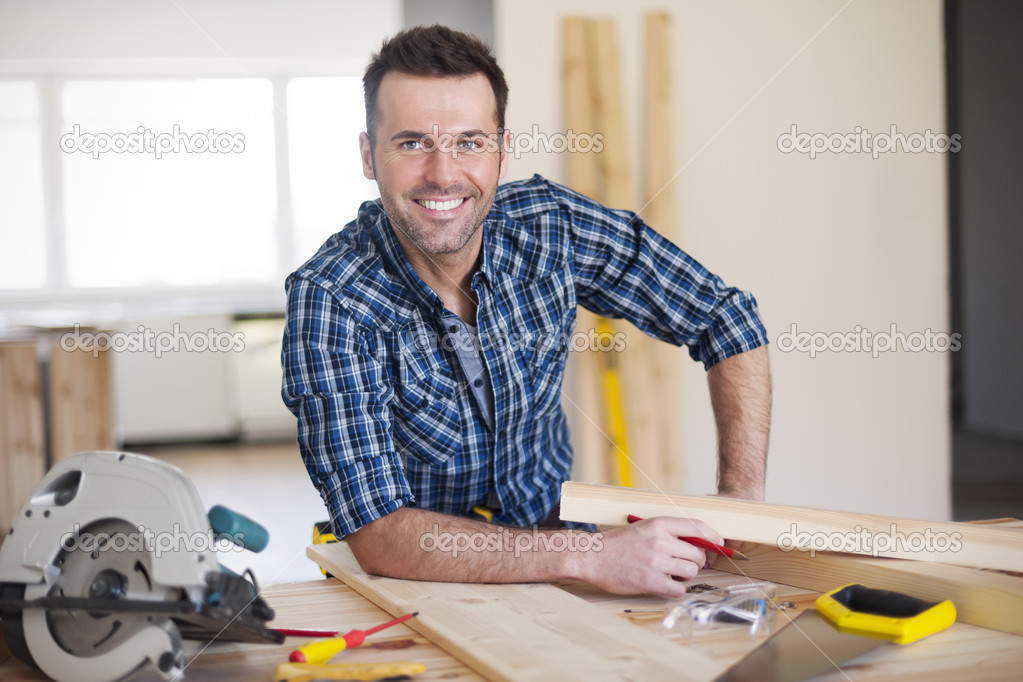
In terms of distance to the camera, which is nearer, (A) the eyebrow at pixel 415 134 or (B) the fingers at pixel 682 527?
(B) the fingers at pixel 682 527

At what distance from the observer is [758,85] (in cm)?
341

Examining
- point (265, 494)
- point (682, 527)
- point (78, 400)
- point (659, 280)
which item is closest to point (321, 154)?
point (265, 494)

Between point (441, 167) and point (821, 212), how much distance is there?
227 cm

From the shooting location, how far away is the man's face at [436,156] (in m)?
1.64

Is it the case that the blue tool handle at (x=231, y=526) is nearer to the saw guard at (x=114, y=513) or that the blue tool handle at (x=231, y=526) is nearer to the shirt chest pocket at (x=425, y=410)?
the saw guard at (x=114, y=513)

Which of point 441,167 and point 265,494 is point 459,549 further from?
point 265,494

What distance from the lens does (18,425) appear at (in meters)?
4.02

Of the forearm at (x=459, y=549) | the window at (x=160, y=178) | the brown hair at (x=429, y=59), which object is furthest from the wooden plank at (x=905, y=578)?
the window at (x=160, y=178)

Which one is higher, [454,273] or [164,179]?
[164,179]

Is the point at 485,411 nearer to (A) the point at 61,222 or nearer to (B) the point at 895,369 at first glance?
(B) the point at 895,369

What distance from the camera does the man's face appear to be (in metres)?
1.64

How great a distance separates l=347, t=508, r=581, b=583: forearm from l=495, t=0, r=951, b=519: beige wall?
6.81 feet

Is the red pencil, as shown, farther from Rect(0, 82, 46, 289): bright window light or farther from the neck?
Rect(0, 82, 46, 289): bright window light

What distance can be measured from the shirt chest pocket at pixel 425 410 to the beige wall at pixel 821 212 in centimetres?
171
